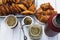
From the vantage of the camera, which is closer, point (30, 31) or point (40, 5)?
point (30, 31)

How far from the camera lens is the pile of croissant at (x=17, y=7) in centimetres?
109

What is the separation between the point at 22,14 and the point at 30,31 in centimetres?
13

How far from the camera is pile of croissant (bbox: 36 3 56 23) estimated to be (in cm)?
106

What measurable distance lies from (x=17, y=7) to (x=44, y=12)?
17cm

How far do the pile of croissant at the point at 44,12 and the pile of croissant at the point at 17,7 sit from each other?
1.5 inches

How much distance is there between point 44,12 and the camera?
1.07m

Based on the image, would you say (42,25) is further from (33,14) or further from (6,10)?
(6,10)

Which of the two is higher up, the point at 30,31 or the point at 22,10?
the point at 22,10

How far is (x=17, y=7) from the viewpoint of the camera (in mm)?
1084

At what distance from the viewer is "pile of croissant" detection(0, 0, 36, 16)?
109 cm

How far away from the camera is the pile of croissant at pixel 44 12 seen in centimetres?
106

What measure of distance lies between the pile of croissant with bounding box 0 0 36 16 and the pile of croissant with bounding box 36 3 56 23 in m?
0.04

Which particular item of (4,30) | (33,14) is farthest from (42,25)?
(4,30)

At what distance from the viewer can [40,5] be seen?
1125 mm
